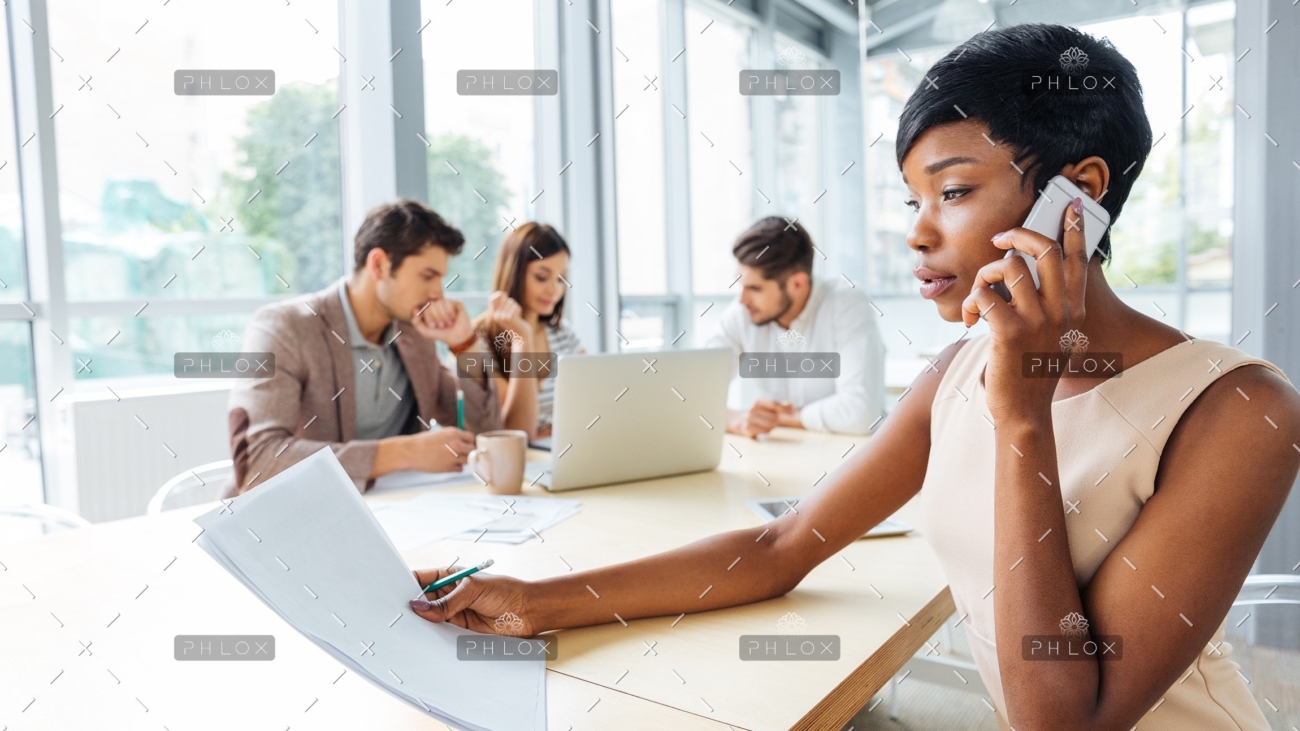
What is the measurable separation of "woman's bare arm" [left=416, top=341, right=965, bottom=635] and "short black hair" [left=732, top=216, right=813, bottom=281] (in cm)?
185

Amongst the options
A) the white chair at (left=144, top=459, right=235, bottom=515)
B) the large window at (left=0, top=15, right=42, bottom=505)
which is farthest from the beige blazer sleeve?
the large window at (left=0, top=15, right=42, bottom=505)

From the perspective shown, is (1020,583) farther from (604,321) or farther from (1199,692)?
(604,321)

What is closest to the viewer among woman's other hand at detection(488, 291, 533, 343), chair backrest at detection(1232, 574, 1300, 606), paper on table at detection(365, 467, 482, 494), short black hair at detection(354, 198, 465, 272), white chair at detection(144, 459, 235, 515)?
chair backrest at detection(1232, 574, 1300, 606)

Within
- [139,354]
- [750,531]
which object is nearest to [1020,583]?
[750,531]

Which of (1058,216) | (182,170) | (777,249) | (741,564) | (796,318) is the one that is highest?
(182,170)

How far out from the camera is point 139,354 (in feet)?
9.62

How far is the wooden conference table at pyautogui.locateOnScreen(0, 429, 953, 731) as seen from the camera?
2.36 feet

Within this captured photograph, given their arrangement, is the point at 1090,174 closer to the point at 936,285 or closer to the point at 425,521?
the point at 936,285

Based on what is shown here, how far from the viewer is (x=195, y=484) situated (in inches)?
77.5

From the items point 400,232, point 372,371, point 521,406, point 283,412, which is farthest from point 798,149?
point 283,412

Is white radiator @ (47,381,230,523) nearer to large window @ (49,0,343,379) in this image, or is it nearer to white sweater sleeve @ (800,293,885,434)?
large window @ (49,0,343,379)

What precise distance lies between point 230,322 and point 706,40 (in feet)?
8.94

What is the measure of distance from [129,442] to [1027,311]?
9.36 feet

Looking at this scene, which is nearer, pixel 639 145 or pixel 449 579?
pixel 449 579
